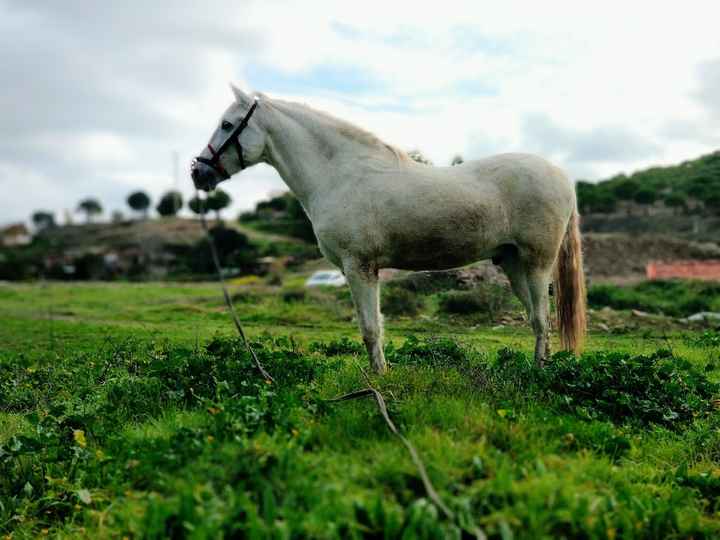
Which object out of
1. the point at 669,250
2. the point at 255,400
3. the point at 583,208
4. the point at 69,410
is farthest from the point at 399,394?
the point at 583,208

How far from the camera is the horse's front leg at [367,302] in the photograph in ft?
19.3

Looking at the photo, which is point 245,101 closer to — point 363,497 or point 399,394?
point 399,394

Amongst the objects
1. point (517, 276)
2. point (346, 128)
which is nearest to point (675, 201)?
point (517, 276)

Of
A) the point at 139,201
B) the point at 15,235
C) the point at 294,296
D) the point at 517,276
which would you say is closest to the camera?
the point at 517,276

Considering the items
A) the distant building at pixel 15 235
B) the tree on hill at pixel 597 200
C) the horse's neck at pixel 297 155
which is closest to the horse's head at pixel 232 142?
the horse's neck at pixel 297 155

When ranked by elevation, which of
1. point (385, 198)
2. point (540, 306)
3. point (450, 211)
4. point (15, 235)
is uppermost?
point (15, 235)

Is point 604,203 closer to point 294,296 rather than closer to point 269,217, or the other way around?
point 294,296

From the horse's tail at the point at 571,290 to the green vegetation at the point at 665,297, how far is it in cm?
982

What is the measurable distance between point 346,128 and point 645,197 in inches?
1967

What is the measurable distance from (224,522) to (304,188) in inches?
146

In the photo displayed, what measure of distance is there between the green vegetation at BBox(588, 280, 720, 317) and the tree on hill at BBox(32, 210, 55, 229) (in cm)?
10672

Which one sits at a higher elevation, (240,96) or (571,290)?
(240,96)

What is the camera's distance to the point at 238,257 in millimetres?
47719

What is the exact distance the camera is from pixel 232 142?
6.22m
